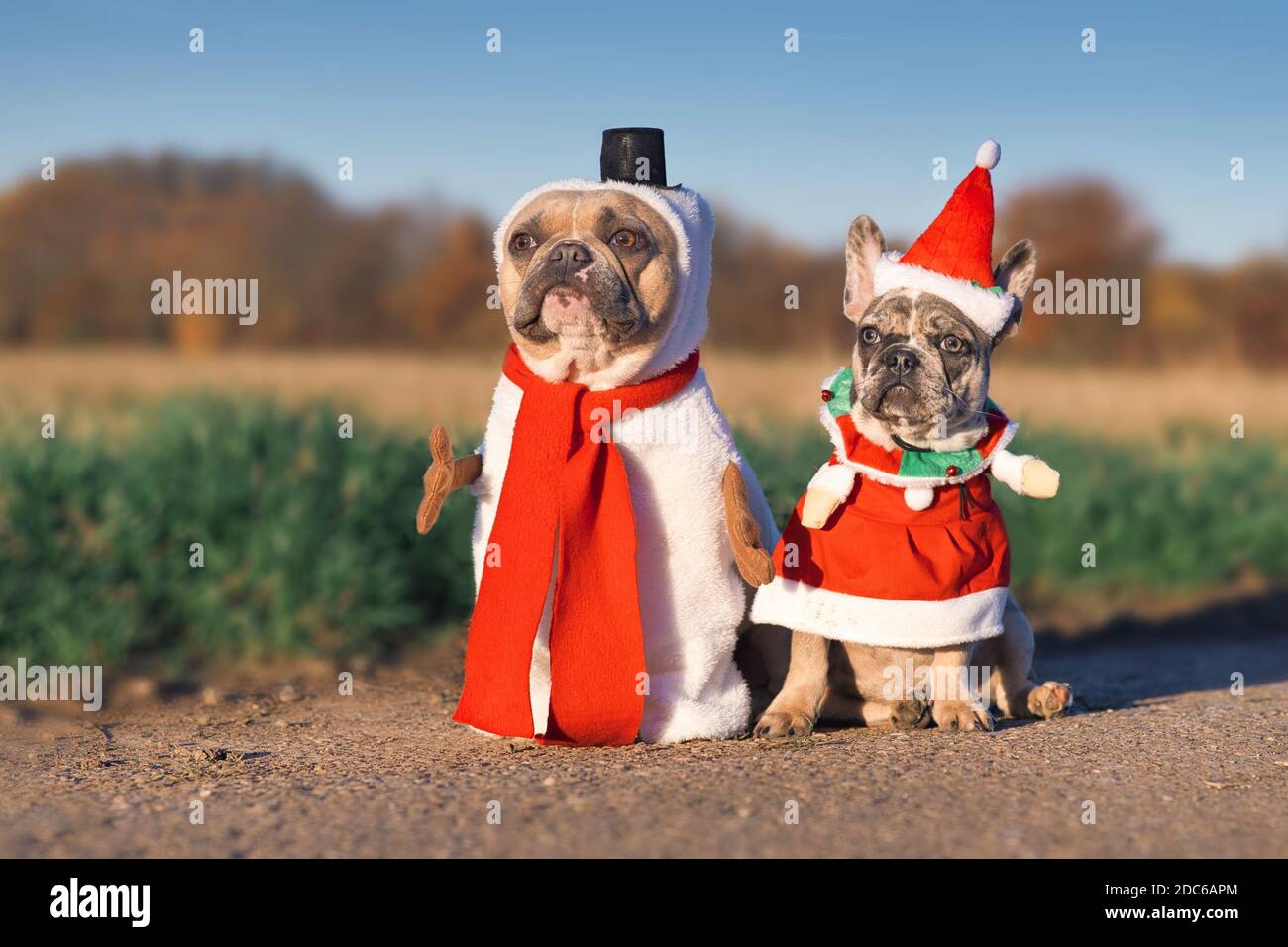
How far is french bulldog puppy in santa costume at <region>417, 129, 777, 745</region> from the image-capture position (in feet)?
15.6

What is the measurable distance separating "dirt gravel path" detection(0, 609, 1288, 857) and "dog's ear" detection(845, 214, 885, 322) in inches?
61.6

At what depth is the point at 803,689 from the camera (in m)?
4.86

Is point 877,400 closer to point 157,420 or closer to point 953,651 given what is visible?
point 953,651

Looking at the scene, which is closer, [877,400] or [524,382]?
[877,400]

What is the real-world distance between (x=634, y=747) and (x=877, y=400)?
1451 mm

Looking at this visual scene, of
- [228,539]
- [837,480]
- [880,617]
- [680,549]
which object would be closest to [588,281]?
[680,549]

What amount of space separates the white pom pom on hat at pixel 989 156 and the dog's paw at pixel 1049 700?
194 cm

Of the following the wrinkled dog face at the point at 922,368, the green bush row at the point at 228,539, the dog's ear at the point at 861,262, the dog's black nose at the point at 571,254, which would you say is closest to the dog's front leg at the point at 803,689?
the wrinkled dog face at the point at 922,368

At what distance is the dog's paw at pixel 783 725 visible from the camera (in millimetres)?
4754

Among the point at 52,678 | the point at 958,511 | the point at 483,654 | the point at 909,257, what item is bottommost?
the point at 52,678

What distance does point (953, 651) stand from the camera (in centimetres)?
489

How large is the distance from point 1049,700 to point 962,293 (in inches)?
62.3

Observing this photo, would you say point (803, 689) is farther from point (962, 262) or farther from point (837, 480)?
point (962, 262)
